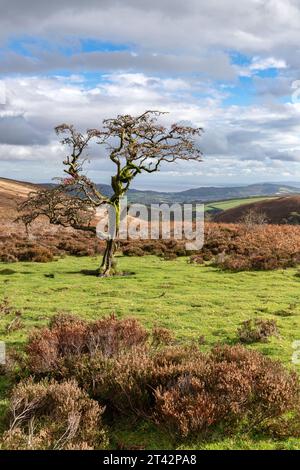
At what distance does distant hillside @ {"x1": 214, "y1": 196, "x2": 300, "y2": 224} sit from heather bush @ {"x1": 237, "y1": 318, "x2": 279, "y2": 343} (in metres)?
88.0

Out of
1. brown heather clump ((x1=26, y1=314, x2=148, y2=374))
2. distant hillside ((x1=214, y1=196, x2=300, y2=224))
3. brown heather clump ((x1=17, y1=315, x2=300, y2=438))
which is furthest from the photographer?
distant hillside ((x1=214, y1=196, x2=300, y2=224))

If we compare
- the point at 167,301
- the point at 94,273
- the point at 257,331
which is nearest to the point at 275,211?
the point at 94,273

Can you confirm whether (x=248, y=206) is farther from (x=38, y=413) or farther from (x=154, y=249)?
(x=38, y=413)

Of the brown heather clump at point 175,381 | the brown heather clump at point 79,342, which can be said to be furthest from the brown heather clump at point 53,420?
the brown heather clump at point 79,342

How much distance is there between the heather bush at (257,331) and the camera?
12969 mm

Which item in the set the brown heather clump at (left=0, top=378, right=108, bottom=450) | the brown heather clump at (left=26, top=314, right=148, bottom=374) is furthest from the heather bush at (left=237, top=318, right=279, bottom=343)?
the brown heather clump at (left=0, top=378, right=108, bottom=450)

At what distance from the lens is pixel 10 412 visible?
25.6ft

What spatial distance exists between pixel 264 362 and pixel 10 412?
16.6 ft

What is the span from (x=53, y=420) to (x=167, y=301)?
11407 millimetres

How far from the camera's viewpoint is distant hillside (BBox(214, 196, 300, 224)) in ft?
338

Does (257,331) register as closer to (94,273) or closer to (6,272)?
(94,273)

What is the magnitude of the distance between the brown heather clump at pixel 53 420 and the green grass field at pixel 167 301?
0.55 metres

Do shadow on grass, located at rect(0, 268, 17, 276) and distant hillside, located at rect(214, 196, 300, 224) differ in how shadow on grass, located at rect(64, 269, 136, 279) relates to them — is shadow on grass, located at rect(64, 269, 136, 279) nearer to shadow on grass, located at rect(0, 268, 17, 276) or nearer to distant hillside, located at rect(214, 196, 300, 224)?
shadow on grass, located at rect(0, 268, 17, 276)

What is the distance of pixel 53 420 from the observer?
7.59m
